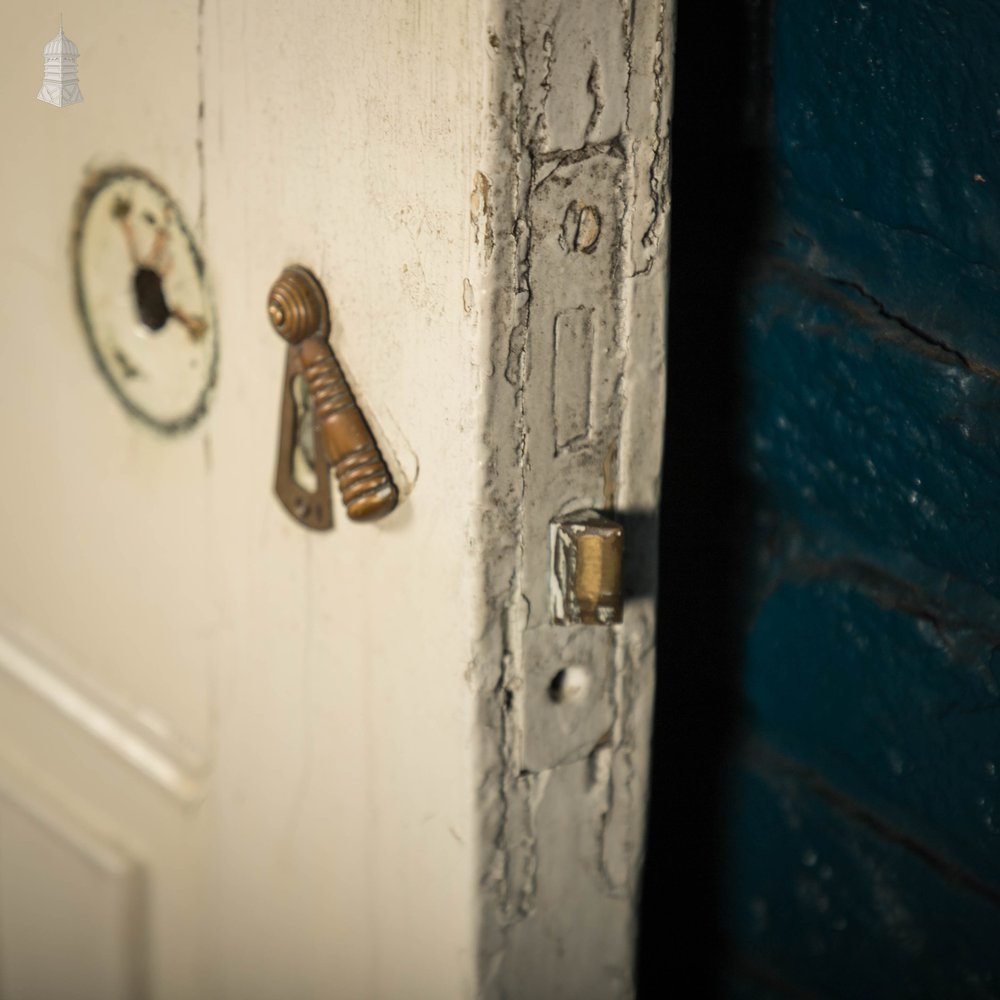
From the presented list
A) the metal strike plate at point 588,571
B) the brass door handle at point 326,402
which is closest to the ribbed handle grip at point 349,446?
the brass door handle at point 326,402

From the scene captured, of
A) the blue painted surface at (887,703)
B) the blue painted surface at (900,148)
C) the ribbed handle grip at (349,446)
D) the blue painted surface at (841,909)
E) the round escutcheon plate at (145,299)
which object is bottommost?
the blue painted surface at (841,909)

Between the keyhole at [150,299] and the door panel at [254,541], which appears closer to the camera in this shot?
the door panel at [254,541]

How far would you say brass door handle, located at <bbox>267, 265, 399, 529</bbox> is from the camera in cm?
78

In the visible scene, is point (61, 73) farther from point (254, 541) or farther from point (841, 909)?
point (841, 909)

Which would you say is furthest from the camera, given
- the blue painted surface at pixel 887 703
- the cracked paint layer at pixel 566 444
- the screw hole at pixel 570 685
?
the blue painted surface at pixel 887 703

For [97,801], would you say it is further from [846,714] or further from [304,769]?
[846,714]

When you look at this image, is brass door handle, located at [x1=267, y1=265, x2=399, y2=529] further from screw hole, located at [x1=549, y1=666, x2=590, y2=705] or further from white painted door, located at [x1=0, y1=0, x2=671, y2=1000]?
screw hole, located at [x1=549, y1=666, x2=590, y2=705]

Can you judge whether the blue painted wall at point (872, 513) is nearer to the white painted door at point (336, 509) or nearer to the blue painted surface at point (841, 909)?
the blue painted surface at point (841, 909)

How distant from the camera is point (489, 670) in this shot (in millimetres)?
757

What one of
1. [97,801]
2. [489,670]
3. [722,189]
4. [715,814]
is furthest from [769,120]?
[97,801]

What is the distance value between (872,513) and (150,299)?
54 centimetres

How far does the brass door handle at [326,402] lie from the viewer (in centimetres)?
78

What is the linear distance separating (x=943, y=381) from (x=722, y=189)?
0.20 metres

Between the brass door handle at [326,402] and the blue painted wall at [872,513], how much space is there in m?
0.29
